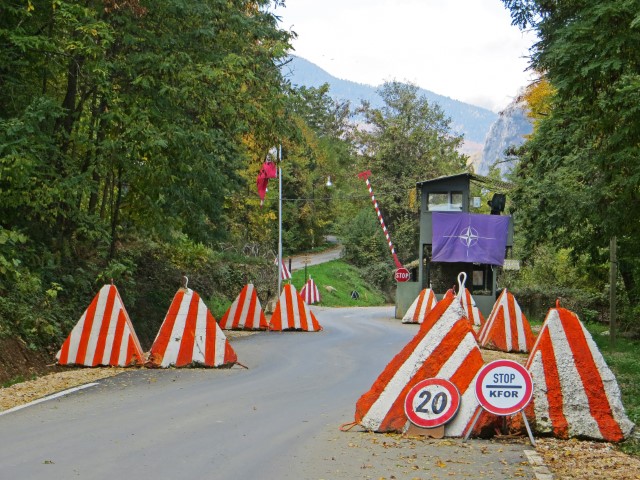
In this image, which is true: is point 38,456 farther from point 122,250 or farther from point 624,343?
point 624,343

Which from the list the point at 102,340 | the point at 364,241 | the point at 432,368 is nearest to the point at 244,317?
the point at 102,340

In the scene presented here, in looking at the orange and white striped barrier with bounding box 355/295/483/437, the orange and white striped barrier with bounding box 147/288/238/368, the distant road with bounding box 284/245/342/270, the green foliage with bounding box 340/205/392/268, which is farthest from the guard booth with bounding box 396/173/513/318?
the green foliage with bounding box 340/205/392/268

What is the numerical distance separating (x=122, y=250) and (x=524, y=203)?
474 inches

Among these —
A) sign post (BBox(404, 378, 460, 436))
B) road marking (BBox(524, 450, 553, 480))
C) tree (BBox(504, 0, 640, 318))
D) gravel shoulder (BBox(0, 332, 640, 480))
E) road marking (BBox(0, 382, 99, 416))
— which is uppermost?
tree (BBox(504, 0, 640, 318))

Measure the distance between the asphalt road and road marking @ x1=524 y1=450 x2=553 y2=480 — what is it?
0.35 feet

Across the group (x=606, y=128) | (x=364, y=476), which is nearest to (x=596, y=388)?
(x=364, y=476)

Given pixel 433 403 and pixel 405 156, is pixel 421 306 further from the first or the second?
pixel 405 156

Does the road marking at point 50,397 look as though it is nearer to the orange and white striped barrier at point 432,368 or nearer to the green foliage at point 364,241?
the orange and white striped barrier at point 432,368

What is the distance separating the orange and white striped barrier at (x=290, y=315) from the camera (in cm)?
2583

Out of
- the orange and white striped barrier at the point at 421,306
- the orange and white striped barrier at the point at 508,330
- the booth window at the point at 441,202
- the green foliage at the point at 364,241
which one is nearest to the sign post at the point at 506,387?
the orange and white striped barrier at the point at 508,330

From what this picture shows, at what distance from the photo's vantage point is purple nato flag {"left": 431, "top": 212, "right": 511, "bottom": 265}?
36781mm

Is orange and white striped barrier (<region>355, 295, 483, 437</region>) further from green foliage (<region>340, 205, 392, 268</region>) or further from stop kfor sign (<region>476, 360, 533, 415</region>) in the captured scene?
green foliage (<region>340, 205, 392, 268</region>)

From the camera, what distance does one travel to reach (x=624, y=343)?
23578mm

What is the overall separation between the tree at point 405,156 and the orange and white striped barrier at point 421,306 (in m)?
34.2
